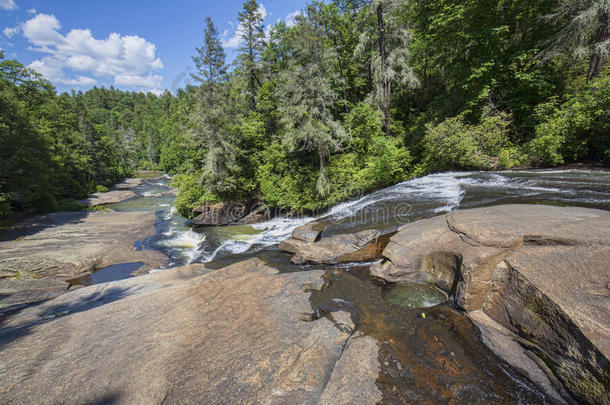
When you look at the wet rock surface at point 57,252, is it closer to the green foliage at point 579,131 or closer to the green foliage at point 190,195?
the green foliage at point 190,195

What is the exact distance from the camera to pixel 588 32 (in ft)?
34.5

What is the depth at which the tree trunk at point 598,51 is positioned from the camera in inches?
412

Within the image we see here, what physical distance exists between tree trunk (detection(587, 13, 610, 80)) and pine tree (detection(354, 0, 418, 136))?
8.09 metres

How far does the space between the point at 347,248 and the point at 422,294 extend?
2.79 meters

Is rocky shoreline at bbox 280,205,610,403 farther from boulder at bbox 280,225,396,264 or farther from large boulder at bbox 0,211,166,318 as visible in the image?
large boulder at bbox 0,211,166,318

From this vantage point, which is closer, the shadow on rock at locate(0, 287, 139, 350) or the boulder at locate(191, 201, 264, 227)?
the shadow on rock at locate(0, 287, 139, 350)

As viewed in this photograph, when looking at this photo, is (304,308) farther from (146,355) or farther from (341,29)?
(341,29)

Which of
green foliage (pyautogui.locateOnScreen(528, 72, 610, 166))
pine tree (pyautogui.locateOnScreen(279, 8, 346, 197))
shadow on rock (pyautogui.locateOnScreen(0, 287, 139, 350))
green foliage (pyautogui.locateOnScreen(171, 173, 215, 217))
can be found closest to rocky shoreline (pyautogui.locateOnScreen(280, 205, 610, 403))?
green foliage (pyautogui.locateOnScreen(528, 72, 610, 166))

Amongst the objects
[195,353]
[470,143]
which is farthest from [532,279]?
[470,143]

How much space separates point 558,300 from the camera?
11.3ft

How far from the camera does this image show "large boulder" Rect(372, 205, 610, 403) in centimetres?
304

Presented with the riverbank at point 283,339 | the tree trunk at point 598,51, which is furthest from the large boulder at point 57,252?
the tree trunk at point 598,51

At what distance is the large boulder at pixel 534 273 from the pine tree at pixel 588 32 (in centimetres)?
1103

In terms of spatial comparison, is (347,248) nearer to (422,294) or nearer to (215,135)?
(422,294)
